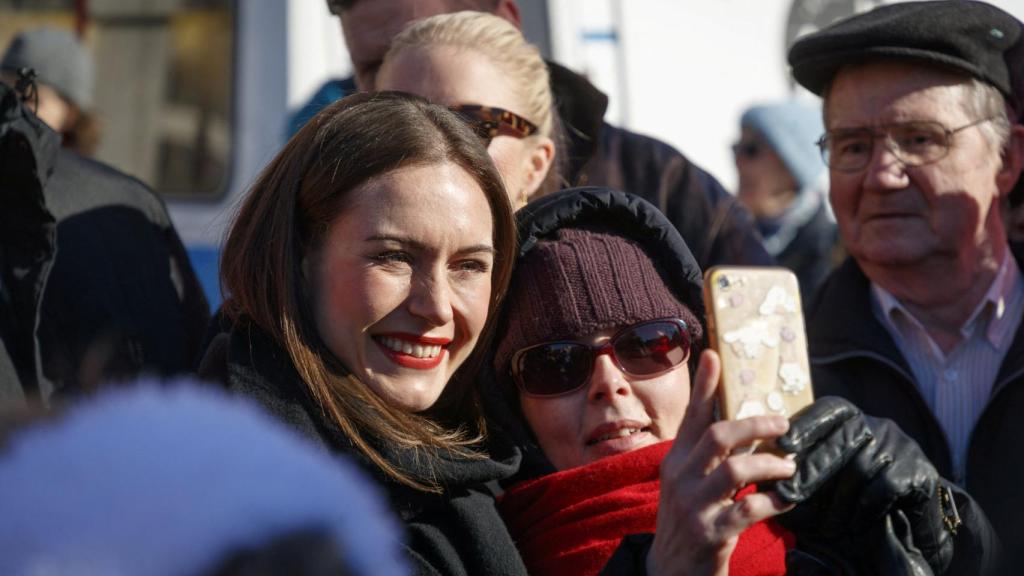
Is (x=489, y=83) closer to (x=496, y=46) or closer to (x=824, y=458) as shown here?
(x=496, y=46)

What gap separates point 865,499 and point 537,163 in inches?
44.9

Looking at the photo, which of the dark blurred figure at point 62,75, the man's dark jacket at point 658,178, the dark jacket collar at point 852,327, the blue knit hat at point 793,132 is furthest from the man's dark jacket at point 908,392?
the dark blurred figure at point 62,75

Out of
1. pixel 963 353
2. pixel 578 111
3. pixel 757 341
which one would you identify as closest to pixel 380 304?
pixel 757 341

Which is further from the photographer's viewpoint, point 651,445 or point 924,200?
point 924,200

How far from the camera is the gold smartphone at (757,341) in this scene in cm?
186

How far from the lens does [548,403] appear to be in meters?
2.31

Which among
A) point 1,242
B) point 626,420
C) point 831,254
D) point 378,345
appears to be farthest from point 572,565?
point 831,254

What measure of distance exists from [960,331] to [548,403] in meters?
1.35

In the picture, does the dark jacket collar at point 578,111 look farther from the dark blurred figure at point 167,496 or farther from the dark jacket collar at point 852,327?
the dark blurred figure at point 167,496

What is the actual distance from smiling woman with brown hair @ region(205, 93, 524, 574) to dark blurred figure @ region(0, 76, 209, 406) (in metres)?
0.50

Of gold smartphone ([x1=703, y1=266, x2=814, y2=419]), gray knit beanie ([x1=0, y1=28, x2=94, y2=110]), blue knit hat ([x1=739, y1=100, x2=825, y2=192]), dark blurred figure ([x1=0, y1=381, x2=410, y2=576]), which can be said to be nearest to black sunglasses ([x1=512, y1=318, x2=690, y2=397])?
gold smartphone ([x1=703, y1=266, x2=814, y2=419])

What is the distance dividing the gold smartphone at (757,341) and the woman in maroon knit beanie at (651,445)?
0.13 ft

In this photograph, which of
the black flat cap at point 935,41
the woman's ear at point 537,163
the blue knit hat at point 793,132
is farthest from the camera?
the blue knit hat at point 793,132

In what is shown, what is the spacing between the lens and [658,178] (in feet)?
10.7
